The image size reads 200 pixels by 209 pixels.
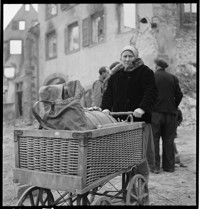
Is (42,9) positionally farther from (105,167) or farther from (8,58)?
(105,167)

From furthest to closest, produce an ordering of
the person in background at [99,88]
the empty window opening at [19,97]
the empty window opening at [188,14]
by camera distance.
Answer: the empty window opening at [19,97], the empty window opening at [188,14], the person in background at [99,88]

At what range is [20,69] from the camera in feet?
60.8

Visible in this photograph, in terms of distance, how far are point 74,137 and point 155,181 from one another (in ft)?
9.24

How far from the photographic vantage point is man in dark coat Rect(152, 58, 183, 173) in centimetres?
484

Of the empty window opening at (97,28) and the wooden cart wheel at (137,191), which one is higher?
the empty window opening at (97,28)

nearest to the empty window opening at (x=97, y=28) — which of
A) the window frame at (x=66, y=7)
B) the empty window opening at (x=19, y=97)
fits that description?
the window frame at (x=66, y=7)

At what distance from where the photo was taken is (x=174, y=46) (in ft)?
33.4

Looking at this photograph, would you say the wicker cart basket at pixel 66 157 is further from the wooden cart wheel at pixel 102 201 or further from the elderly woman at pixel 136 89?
the elderly woman at pixel 136 89

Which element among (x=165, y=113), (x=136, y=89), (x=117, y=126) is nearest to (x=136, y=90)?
(x=136, y=89)

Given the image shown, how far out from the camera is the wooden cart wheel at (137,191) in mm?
2747

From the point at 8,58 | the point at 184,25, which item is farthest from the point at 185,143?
the point at 8,58

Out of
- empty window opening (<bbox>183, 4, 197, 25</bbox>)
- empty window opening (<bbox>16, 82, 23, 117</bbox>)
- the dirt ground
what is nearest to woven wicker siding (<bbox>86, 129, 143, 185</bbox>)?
the dirt ground


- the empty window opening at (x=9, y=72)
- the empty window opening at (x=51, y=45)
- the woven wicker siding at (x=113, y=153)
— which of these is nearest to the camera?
the woven wicker siding at (x=113, y=153)

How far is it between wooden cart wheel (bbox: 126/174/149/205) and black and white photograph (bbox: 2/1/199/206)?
10 millimetres
